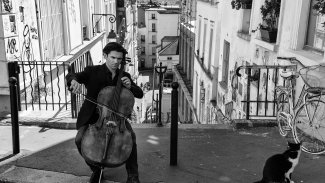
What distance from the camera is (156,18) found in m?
56.8

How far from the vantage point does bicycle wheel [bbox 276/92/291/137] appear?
5.44 meters

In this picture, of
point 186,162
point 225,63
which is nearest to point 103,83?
point 186,162

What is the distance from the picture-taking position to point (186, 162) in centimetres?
468

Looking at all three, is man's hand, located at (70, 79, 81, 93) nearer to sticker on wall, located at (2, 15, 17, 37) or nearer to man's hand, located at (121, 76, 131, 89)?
man's hand, located at (121, 76, 131, 89)

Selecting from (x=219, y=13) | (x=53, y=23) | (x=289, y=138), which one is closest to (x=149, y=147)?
(x=289, y=138)

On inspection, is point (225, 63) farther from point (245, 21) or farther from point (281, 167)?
point (281, 167)

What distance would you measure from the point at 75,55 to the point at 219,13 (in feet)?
16.6

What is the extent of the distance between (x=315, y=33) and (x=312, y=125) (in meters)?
1.72

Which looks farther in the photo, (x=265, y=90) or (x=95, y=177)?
(x=265, y=90)

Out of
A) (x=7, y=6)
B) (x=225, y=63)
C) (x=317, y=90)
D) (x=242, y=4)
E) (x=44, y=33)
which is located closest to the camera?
(x=317, y=90)

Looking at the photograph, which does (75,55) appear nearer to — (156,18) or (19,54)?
(19,54)

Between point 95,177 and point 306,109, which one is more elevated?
point 306,109

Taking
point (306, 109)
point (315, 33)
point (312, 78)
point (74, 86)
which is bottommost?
point (306, 109)

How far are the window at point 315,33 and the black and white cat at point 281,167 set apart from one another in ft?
8.16
